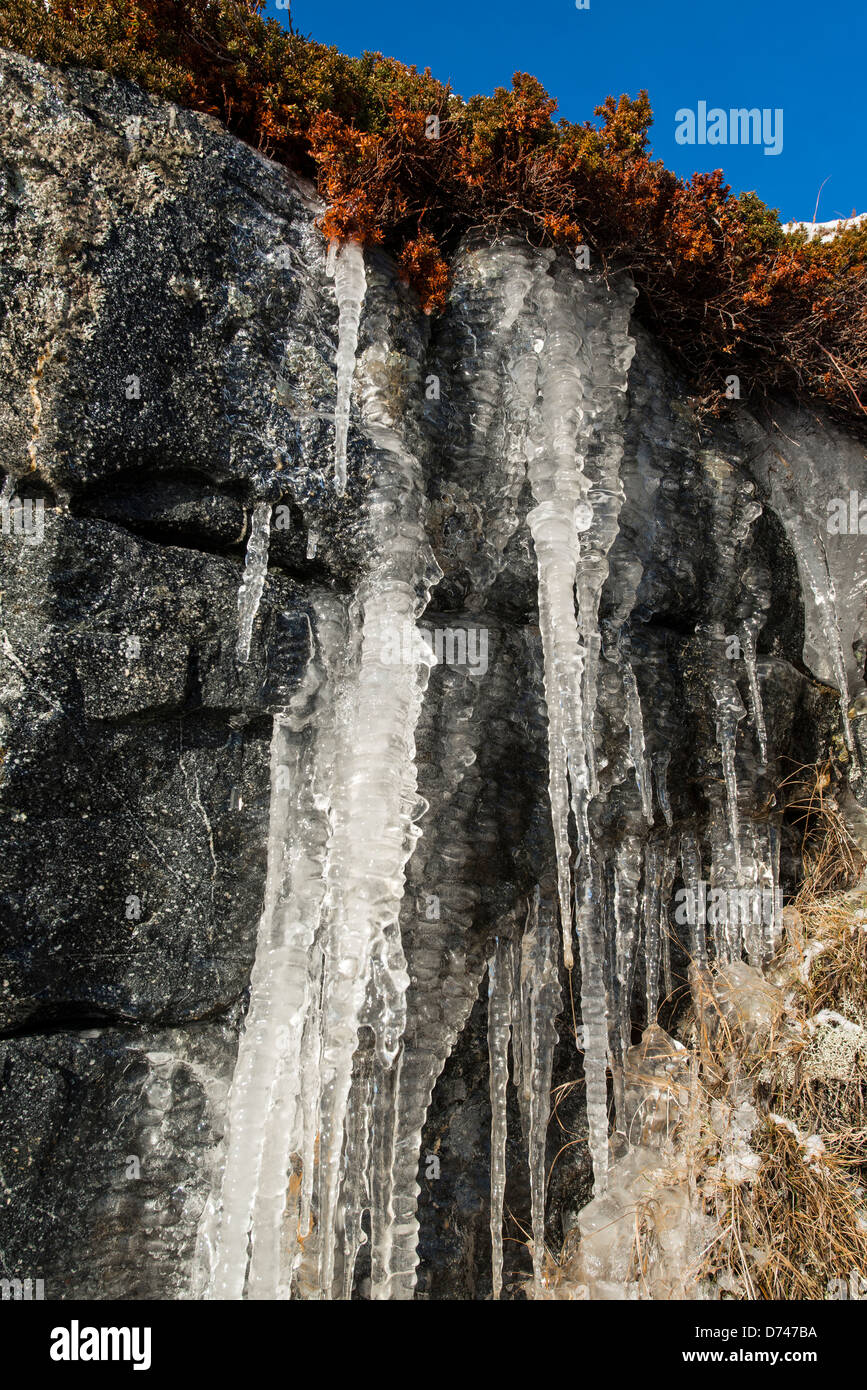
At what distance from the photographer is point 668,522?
5.04m

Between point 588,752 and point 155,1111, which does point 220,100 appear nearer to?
point 588,752

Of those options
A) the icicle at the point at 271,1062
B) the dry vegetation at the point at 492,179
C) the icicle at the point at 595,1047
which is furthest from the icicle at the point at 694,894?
the dry vegetation at the point at 492,179

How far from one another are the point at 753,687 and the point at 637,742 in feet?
3.03

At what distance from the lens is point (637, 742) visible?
15.1 ft

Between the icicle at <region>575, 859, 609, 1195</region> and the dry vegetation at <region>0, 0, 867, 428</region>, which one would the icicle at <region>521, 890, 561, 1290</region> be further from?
the dry vegetation at <region>0, 0, 867, 428</region>

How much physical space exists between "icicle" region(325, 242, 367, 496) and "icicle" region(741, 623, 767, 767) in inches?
98.3

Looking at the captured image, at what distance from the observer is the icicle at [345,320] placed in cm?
412

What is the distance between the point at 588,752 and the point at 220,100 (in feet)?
12.0

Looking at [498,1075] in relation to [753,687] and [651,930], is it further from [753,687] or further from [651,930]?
[753,687]

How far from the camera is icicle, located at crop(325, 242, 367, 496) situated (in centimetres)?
412

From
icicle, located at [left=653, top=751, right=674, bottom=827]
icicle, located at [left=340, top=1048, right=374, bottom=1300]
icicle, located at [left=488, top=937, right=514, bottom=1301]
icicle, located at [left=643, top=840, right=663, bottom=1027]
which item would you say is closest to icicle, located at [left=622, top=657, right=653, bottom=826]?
icicle, located at [left=653, top=751, right=674, bottom=827]

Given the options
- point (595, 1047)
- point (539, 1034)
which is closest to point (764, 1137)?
point (595, 1047)

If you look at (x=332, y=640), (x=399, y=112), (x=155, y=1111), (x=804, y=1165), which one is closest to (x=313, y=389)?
(x=332, y=640)

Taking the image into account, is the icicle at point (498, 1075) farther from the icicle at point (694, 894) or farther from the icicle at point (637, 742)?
the icicle at point (694, 894)
